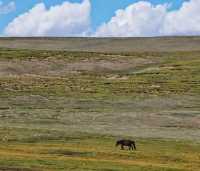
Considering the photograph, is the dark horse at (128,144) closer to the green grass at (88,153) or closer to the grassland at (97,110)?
the green grass at (88,153)

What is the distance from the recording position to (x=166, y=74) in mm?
142625

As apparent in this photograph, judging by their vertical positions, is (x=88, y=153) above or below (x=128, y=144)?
below

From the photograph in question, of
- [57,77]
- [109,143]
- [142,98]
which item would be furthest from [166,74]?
[109,143]

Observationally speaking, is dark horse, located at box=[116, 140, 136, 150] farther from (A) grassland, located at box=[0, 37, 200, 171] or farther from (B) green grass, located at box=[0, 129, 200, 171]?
(A) grassland, located at box=[0, 37, 200, 171]

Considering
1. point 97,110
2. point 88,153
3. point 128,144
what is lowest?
point 88,153

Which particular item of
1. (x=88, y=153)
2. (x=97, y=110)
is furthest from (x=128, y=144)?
(x=97, y=110)

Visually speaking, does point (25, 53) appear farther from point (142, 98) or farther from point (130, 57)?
point (142, 98)

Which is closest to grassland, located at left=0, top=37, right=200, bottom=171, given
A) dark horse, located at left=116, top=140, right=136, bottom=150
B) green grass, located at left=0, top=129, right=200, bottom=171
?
green grass, located at left=0, top=129, right=200, bottom=171

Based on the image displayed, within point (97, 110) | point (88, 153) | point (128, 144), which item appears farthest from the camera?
point (97, 110)

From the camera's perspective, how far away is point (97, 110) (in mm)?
91188

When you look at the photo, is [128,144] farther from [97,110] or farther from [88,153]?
[97,110]

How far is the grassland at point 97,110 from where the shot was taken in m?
49.9

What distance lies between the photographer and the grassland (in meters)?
49.9

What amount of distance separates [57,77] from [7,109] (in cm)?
4901
